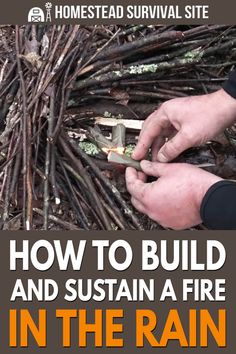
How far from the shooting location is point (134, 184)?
182 cm

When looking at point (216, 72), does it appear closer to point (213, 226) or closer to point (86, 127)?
point (86, 127)

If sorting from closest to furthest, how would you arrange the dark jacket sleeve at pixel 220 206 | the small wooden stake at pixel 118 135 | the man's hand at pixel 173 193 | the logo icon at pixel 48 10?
the dark jacket sleeve at pixel 220 206, the man's hand at pixel 173 193, the small wooden stake at pixel 118 135, the logo icon at pixel 48 10

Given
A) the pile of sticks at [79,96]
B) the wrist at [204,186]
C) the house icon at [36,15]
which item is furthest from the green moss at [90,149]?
the house icon at [36,15]

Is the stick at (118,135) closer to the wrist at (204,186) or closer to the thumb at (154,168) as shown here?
the thumb at (154,168)

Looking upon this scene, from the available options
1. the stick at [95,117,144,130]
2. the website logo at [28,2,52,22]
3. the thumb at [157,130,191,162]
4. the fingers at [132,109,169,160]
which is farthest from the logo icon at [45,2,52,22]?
the thumb at [157,130,191,162]

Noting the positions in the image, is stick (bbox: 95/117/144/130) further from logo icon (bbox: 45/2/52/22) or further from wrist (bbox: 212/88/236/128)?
logo icon (bbox: 45/2/52/22)

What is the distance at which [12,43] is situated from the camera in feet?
6.90

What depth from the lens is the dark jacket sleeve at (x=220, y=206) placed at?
1600mm

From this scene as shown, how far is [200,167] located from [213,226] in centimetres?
30

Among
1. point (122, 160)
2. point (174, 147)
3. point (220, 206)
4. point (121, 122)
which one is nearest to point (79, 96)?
point (121, 122)

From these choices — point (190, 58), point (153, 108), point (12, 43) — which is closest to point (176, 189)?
point (153, 108)

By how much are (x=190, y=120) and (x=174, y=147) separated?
0.10m

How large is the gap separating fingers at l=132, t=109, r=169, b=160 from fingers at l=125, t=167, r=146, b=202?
6 centimetres

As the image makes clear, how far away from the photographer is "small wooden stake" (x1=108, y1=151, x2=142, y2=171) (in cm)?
→ 187
